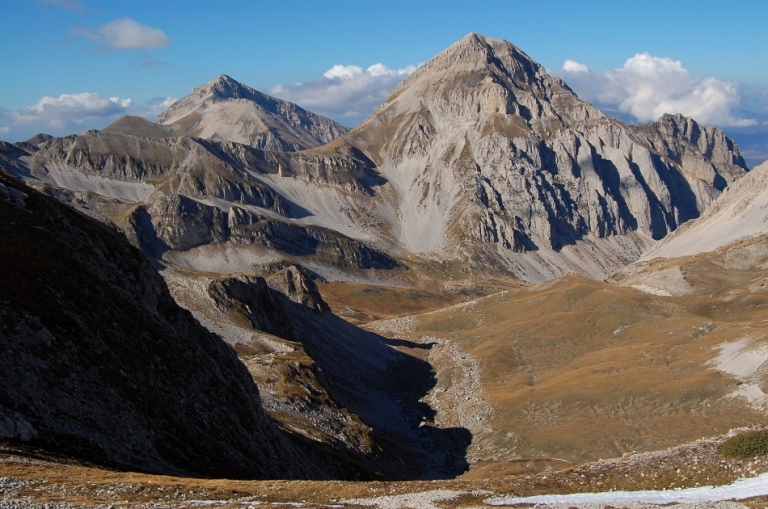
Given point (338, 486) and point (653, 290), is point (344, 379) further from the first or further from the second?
point (338, 486)

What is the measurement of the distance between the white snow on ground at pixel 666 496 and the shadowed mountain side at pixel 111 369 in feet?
69.4

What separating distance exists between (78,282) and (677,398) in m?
69.2

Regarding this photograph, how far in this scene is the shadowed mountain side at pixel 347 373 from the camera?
2913 inches

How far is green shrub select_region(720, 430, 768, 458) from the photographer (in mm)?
31953

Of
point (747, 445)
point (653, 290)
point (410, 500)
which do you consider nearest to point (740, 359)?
point (747, 445)

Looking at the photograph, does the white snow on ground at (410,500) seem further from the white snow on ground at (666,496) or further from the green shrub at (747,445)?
the green shrub at (747,445)

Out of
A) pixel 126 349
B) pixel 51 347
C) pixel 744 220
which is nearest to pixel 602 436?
pixel 126 349

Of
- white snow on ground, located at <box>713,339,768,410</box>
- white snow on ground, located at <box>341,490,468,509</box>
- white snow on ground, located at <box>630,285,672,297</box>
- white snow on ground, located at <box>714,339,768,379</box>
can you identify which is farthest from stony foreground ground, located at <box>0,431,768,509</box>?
white snow on ground, located at <box>630,285,672,297</box>

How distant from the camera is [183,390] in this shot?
4528 cm

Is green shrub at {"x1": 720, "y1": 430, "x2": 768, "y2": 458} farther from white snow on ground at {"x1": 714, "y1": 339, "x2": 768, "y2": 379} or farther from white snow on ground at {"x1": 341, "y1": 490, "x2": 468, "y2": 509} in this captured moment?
white snow on ground at {"x1": 714, "y1": 339, "x2": 768, "y2": 379}

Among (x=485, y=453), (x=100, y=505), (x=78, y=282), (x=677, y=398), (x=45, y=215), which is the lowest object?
(x=485, y=453)

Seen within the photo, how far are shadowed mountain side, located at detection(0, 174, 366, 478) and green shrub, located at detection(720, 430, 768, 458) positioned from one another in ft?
97.7

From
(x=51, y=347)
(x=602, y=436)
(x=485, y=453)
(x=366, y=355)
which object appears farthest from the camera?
(x=366, y=355)

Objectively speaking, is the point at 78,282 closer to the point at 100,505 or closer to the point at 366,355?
the point at 100,505
